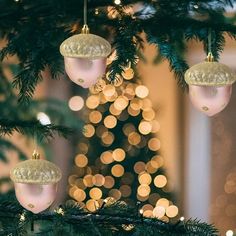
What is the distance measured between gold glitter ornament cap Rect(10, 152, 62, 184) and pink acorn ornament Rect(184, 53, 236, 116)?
0.20 m

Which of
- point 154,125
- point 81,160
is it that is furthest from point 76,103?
point 154,125

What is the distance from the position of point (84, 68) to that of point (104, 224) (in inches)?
8.7

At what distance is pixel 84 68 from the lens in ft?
3.06

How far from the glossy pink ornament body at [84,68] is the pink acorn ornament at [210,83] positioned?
11 cm

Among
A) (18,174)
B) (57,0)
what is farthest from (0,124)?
(57,0)

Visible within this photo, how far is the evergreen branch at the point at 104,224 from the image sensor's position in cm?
99

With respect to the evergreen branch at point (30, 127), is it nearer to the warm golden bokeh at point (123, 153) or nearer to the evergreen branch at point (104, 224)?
the evergreen branch at point (104, 224)

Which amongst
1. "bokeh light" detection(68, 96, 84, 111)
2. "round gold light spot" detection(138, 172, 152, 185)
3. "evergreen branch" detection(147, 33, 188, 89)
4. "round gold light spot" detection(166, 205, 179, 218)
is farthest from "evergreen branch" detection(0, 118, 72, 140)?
"bokeh light" detection(68, 96, 84, 111)

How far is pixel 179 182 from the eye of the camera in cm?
362

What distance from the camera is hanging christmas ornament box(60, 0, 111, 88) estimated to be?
0.92 metres

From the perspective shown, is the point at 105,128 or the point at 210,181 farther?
the point at 210,181

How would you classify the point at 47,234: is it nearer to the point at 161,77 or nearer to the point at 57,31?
the point at 57,31

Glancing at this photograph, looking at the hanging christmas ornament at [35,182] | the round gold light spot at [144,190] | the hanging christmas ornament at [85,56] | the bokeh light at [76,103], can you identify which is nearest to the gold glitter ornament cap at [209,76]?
the hanging christmas ornament at [85,56]

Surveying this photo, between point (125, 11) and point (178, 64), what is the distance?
0.44ft
